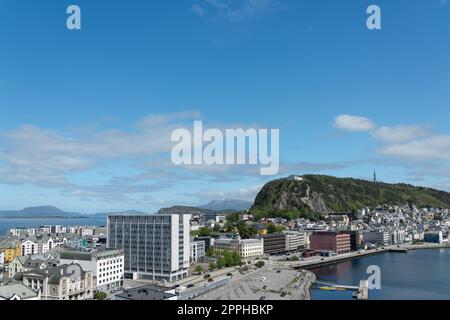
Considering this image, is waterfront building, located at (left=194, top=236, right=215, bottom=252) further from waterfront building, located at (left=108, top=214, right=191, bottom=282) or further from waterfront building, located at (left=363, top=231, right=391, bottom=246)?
waterfront building, located at (left=363, top=231, right=391, bottom=246)

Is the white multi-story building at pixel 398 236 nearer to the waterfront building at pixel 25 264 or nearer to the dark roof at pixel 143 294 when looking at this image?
the waterfront building at pixel 25 264

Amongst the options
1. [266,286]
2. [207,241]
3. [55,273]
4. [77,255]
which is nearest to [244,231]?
[207,241]

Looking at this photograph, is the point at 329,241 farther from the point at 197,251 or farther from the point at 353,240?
the point at 197,251

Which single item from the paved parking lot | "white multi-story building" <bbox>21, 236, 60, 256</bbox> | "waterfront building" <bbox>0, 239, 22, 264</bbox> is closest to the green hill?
"white multi-story building" <bbox>21, 236, 60, 256</bbox>
